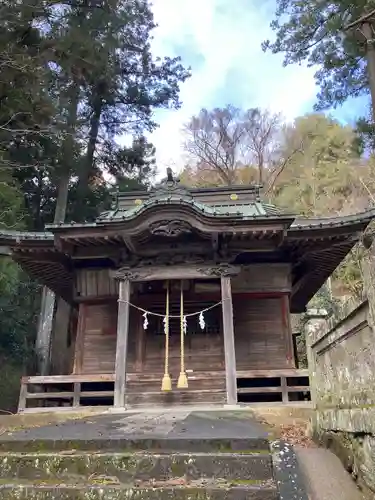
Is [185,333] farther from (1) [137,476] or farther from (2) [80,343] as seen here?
(1) [137,476]

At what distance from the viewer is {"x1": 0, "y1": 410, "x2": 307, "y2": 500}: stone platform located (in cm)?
370

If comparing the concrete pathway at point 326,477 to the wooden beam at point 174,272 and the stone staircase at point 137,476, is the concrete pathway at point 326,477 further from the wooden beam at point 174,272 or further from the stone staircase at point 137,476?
the wooden beam at point 174,272

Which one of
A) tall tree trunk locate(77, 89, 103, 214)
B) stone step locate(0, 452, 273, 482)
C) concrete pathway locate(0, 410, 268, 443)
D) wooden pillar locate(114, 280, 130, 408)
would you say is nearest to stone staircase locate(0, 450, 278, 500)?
stone step locate(0, 452, 273, 482)

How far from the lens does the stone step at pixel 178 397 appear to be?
32.6 feet

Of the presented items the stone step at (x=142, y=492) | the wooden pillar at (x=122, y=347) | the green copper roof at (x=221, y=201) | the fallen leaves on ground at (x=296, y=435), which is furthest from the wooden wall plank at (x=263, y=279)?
the stone step at (x=142, y=492)

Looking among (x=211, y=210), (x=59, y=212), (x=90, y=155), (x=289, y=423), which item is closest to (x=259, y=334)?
(x=211, y=210)

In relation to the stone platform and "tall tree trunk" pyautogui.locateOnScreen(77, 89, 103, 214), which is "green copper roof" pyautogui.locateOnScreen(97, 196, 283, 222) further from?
"tall tree trunk" pyautogui.locateOnScreen(77, 89, 103, 214)

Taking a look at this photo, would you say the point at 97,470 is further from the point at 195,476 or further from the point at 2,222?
the point at 2,222

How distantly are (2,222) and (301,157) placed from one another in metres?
24.9

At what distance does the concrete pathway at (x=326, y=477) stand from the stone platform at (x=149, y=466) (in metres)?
0.12

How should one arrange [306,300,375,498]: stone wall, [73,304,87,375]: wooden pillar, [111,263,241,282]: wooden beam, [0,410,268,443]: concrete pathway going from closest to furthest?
[306,300,375,498]: stone wall
[0,410,268,443]: concrete pathway
[111,263,241,282]: wooden beam
[73,304,87,375]: wooden pillar

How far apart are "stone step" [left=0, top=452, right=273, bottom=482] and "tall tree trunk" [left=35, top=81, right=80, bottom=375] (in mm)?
10842

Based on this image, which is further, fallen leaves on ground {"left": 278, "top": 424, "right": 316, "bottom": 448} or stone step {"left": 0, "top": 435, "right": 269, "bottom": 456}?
fallen leaves on ground {"left": 278, "top": 424, "right": 316, "bottom": 448}

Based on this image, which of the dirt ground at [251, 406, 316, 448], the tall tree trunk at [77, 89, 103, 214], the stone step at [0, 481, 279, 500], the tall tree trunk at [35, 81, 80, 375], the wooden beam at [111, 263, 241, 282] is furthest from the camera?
the tall tree trunk at [77, 89, 103, 214]
